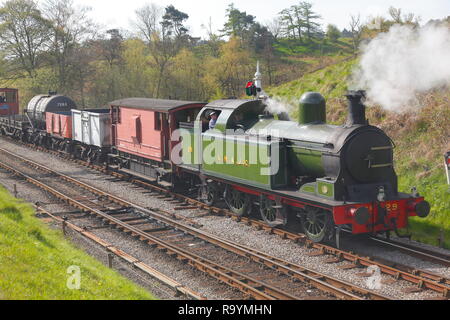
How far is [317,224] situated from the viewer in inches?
447

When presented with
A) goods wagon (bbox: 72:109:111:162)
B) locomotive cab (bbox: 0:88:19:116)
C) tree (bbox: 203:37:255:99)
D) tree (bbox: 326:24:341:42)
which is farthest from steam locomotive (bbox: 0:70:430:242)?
tree (bbox: 326:24:341:42)

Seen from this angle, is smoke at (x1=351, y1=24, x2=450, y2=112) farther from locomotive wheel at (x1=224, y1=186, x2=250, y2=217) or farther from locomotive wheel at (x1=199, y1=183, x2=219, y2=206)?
locomotive wheel at (x1=199, y1=183, x2=219, y2=206)

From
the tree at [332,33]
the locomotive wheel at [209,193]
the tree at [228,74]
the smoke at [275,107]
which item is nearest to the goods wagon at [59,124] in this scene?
the locomotive wheel at [209,193]

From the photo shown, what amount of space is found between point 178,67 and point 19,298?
120ft

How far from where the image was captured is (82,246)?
11.5 meters

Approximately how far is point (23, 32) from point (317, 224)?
36771mm

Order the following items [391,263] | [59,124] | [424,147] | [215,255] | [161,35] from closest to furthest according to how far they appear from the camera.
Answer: [391,263]
[215,255]
[424,147]
[59,124]
[161,35]

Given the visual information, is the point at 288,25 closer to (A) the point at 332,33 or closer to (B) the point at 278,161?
(A) the point at 332,33

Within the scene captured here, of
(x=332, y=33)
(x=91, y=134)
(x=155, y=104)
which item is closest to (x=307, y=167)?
(x=155, y=104)

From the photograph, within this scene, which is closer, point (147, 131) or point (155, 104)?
point (155, 104)

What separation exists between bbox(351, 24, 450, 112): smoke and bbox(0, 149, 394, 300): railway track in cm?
506

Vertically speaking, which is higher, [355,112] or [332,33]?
[332,33]
